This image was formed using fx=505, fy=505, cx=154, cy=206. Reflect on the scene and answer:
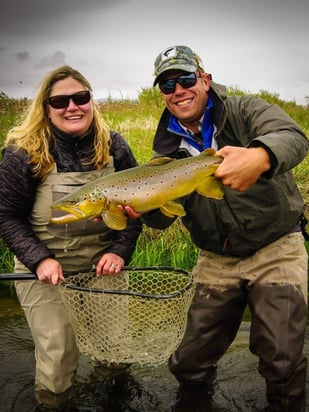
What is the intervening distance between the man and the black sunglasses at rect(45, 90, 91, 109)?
52 cm

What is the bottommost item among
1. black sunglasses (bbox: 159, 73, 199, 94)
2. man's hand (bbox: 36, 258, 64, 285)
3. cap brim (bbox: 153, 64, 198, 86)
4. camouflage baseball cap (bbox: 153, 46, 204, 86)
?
man's hand (bbox: 36, 258, 64, 285)

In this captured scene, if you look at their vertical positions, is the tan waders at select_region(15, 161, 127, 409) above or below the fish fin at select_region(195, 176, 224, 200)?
below

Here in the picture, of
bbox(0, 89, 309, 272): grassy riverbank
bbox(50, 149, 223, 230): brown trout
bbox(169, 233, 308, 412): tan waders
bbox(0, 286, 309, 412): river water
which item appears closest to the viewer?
bbox(50, 149, 223, 230): brown trout

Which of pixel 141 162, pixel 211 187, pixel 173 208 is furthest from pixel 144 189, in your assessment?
pixel 141 162

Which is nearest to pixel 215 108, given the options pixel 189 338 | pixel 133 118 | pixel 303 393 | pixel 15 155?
pixel 15 155

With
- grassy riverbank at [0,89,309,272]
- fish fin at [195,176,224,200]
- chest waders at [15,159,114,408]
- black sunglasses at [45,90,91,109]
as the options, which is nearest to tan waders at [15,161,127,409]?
chest waders at [15,159,114,408]

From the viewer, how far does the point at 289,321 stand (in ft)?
10.1

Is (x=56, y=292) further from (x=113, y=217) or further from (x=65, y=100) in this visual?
(x=65, y=100)

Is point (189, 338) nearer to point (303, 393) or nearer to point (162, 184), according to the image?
point (303, 393)

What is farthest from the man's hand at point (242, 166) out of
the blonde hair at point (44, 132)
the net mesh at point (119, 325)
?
the blonde hair at point (44, 132)

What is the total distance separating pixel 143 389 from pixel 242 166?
A: 86.4 inches

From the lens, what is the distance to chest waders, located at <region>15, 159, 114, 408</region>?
3.26 metres

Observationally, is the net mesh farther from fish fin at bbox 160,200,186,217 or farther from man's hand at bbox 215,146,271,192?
man's hand at bbox 215,146,271,192

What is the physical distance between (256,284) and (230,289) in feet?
0.76
